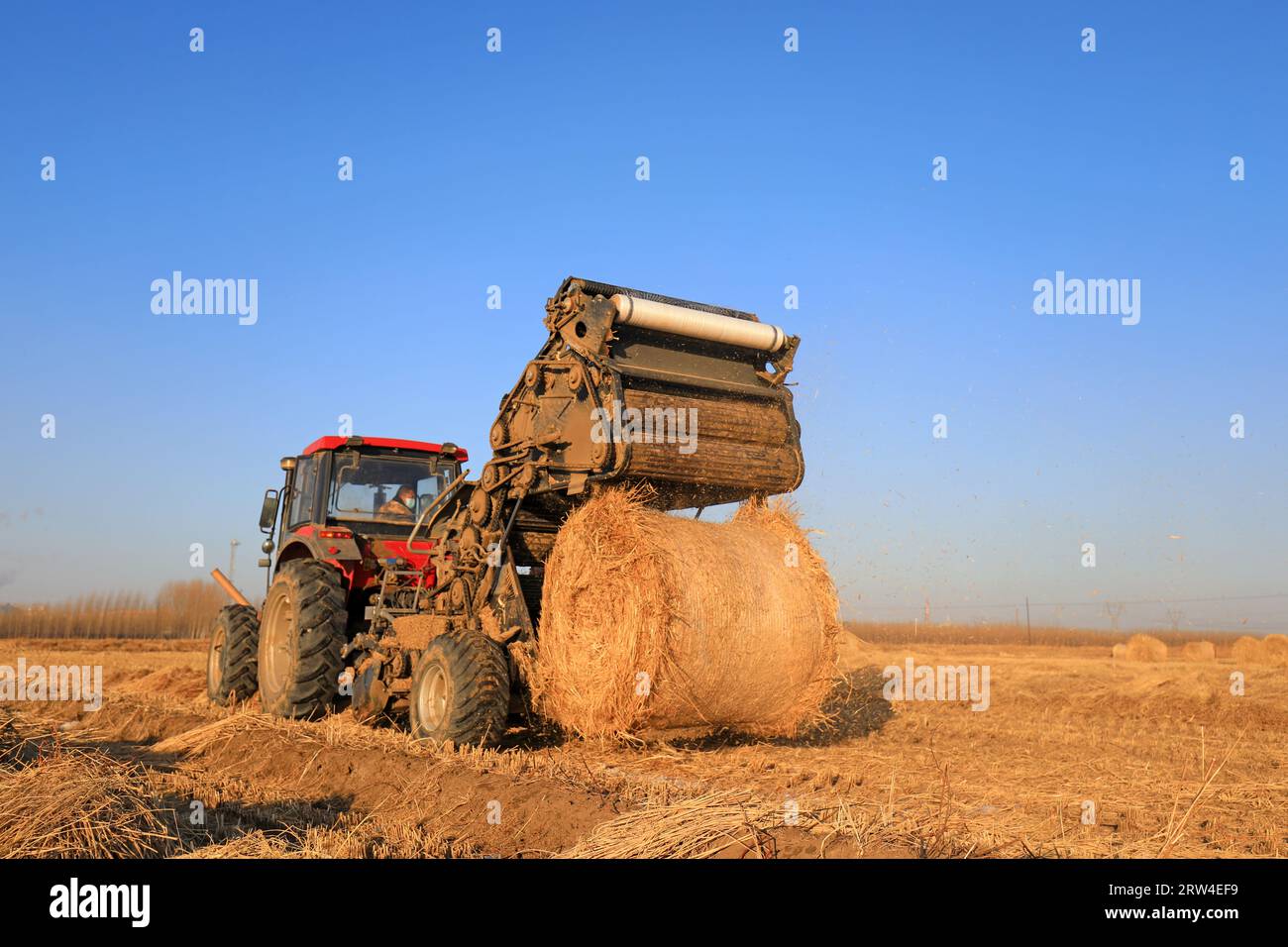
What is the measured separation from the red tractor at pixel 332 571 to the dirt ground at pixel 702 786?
0.43m

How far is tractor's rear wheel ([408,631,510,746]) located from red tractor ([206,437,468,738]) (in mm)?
1432

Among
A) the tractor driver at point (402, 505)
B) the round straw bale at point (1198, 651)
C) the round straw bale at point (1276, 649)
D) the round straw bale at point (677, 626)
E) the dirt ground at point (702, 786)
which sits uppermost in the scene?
the tractor driver at point (402, 505)

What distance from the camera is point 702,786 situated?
245 inches

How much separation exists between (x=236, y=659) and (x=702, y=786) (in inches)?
288

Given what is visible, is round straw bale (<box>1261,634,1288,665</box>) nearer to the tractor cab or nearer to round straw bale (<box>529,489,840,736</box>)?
round straw bale (<box>529,489,840,736</box>)

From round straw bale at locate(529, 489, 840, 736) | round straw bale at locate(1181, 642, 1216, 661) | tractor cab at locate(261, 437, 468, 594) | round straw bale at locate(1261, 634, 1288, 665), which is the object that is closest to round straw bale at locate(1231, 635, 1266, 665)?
round straw bale at locate(1261, 634, 1288, 665)

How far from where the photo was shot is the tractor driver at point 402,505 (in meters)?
11.0

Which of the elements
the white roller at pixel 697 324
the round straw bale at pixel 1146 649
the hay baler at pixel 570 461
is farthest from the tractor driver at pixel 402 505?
the round straw bale at pixel 1146 649

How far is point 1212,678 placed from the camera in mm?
13562

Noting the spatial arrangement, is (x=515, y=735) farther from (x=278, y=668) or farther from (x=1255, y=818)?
(x=1255, y=818)

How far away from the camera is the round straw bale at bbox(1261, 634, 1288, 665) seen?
17.9 metres

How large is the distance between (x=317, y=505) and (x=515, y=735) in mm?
3409

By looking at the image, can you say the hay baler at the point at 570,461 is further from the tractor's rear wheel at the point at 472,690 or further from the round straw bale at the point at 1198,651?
the round straw bale at the point at 1198,651
